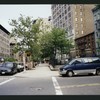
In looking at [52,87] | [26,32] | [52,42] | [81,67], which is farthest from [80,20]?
[52,87]

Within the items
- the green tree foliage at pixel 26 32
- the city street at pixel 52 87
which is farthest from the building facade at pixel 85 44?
the city street at pixel 52 87

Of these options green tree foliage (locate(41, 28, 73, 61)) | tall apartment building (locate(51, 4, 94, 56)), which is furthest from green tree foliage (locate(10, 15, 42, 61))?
tall apartment building (locate(51, 4, 94, 56))

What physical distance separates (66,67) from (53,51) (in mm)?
41760

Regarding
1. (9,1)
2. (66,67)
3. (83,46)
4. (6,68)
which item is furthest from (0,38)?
(9,1)

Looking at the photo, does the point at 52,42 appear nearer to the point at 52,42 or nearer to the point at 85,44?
the point at 52,42

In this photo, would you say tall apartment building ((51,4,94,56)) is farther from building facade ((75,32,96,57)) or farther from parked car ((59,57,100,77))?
parked car ((59,57,100,77))

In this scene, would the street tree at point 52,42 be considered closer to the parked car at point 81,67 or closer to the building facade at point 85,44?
the building facade at point 85,44

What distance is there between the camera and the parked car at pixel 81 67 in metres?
26.8

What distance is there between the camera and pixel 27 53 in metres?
46.7

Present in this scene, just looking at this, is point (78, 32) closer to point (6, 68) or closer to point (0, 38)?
point (0, 38)

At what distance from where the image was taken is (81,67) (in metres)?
27.0

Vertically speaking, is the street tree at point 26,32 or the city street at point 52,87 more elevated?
the street tree at point 26,32

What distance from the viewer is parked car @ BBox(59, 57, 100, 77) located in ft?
88.1

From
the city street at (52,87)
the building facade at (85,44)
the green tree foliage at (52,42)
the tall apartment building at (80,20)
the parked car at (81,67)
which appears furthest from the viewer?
the tall apartment building at (80,20)
